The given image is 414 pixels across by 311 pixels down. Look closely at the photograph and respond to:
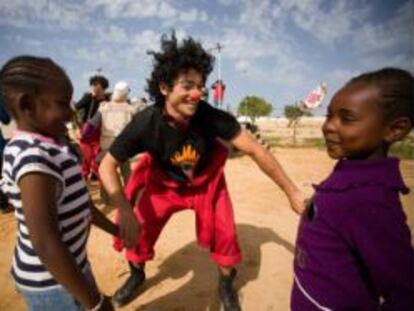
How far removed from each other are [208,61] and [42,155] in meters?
2.15

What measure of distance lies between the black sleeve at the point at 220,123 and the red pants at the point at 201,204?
23cm

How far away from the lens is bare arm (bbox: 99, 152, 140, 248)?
2.13m

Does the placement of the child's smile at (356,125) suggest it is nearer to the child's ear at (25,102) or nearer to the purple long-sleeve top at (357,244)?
the purple long-sleeve top at (357,244)

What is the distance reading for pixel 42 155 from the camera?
4.43ft

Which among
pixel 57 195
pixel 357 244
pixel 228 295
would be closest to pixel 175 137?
pixel 228 295

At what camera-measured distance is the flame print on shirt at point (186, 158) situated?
9.95ft

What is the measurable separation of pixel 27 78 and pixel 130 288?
2454 mm

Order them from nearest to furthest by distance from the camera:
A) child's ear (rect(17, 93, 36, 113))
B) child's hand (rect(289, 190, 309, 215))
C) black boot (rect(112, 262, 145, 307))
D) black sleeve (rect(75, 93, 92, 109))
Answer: child's ear (rect(17, 93, 36, 113)), child's hand (rect(289, 190, 309, 215)), black boot (rect(112, 262, 145, 307)), black sleeve (rect(75, 93, 92, 109))

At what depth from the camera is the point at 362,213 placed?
1344 mm

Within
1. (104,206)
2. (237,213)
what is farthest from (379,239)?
(104,206)

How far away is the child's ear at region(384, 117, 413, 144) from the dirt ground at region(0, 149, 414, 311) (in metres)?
2.30

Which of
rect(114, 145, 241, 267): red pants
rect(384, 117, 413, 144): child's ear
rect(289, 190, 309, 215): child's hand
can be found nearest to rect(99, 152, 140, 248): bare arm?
rect(114, 145, 241, 267): red pants

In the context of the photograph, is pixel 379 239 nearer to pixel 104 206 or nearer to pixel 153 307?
pixel 153 307

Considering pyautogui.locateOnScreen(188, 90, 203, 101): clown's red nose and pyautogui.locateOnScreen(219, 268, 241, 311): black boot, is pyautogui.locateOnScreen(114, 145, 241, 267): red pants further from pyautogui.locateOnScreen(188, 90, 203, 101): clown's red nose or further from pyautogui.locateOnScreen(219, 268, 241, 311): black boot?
pyautogui.locateOnScreen(188, 90, 203, 101): clown's red nose
